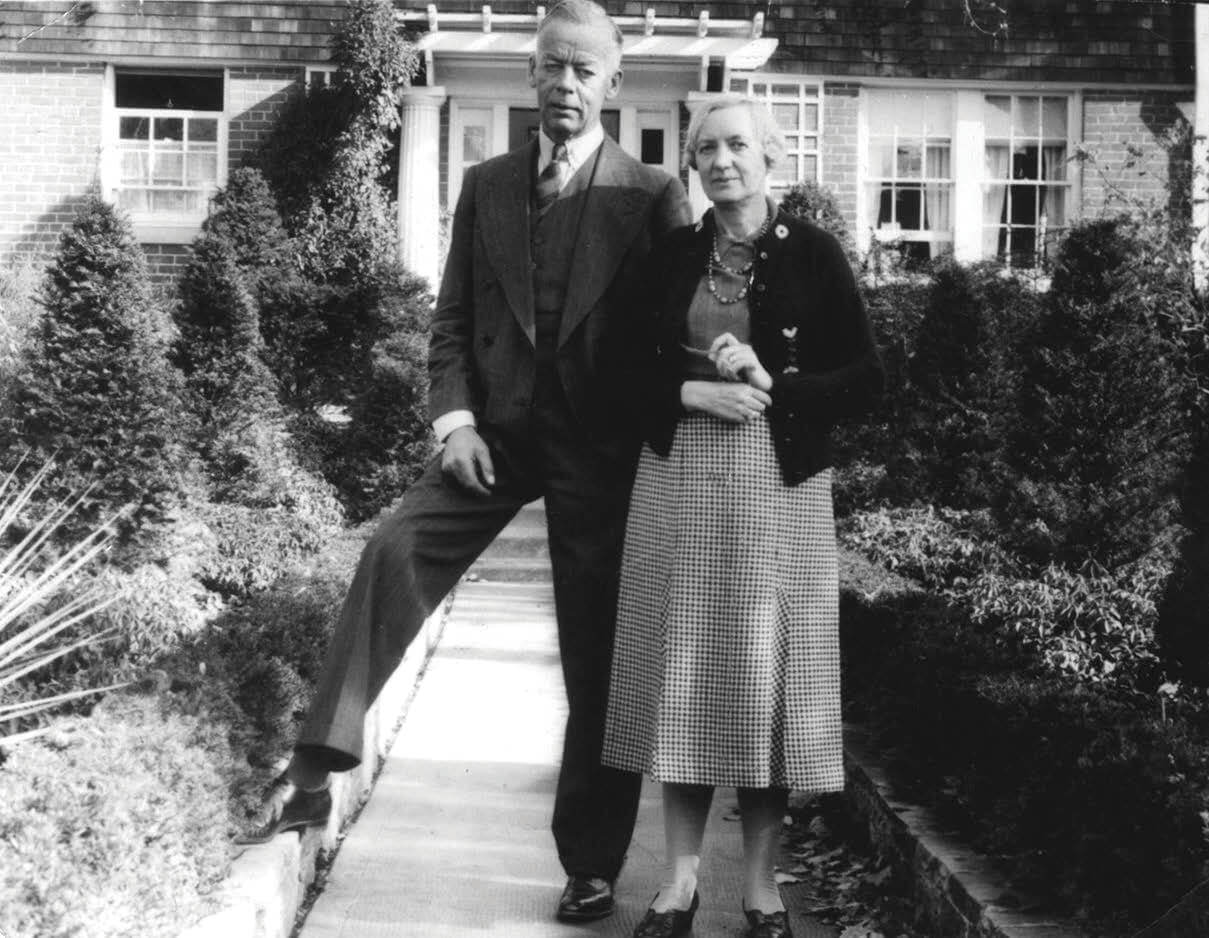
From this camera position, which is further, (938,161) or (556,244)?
(938,161)

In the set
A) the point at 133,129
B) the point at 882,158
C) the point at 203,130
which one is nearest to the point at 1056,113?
the point at 882,158

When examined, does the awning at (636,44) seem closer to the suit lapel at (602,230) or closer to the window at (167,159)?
the window at (167,159)

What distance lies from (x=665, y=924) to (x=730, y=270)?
148cm

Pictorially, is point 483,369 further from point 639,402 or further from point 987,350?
point 987,350

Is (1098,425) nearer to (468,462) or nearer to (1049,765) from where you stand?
(1049,765)

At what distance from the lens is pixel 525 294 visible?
3.36m

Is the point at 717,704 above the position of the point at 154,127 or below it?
below

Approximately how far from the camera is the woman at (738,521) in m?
3.21

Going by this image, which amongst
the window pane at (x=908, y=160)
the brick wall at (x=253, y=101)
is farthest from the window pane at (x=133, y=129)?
the window pane at (x=908, y=160)

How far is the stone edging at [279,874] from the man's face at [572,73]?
179 centimetres

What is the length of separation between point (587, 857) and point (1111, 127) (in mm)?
11999

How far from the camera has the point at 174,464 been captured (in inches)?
300

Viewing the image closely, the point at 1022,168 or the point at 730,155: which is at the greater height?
the point at 1022,168

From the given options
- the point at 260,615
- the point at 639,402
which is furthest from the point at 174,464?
the point at 639,402
